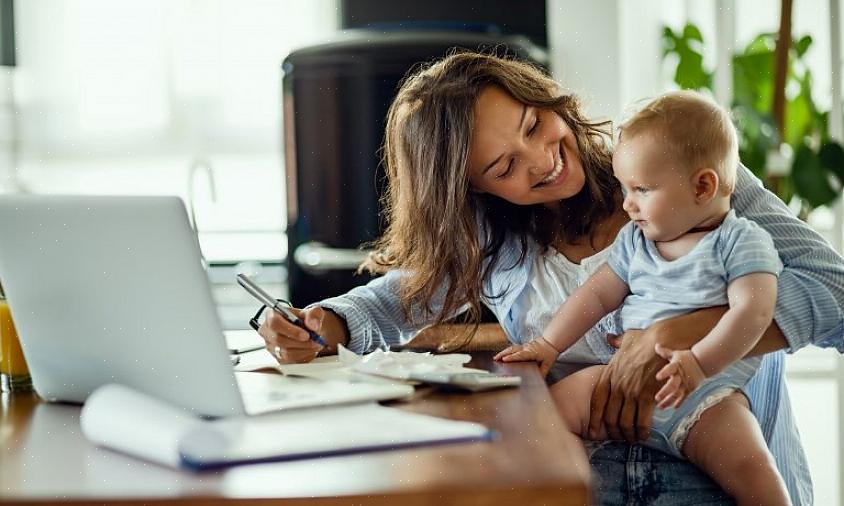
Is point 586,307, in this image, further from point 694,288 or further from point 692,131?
point 692,131

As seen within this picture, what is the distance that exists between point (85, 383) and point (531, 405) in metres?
0.51

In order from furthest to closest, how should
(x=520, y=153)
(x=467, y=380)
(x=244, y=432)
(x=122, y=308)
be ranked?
(x=520, y=153) → (x=467, y=380) → (x=122, y=308) → (x=244, y=432)

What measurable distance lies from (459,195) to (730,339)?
553 mm

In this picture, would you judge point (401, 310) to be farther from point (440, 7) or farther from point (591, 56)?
point (440, 7)

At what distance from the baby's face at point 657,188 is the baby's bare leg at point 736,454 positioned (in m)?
0.27

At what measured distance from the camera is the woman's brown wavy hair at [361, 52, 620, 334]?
1.84 m

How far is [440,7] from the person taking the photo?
4.05 meters

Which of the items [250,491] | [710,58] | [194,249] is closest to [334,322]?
[194,249]

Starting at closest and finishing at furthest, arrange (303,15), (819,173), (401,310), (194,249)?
(194,249) < (401,310) < (819,173) < (303,15)

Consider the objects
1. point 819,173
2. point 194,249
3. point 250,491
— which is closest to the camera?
point 250,491

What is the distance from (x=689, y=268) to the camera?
1.58m

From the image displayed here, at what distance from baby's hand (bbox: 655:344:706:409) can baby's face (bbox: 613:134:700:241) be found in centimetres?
22

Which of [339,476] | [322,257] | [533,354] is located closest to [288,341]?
[533,354]

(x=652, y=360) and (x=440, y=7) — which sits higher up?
(x=440, y=7)
